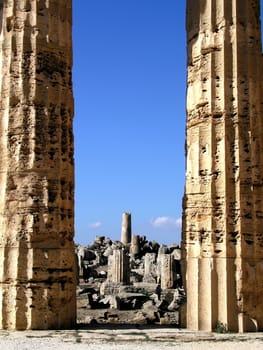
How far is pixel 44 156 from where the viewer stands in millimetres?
12852

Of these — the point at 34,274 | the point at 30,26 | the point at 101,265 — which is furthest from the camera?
the point at 101,265

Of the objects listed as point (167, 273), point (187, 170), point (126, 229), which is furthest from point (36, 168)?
point (126, 229)

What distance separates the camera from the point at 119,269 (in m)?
29.4

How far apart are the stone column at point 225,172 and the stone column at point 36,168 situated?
9.07ft

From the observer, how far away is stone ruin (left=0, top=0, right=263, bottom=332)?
490 inches

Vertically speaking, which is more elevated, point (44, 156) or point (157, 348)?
point (44, 156)

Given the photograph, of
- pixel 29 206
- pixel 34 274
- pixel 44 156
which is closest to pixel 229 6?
pixel 44 156

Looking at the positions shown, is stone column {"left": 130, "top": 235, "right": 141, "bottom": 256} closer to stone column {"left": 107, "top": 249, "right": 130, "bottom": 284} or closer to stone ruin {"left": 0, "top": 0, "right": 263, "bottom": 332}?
stone column {"left": 107, "top": 249, "right": 130, "bottom": 284}

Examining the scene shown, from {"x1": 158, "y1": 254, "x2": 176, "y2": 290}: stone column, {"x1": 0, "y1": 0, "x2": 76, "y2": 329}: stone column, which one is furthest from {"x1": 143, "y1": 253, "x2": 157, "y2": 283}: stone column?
{"x1": 0, "y1": 0, "x2": 76, "y2": 329}: stone column

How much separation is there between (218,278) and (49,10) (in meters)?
7.04

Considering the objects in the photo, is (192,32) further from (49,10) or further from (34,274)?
(34,274)

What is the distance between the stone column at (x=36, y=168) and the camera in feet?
40.8

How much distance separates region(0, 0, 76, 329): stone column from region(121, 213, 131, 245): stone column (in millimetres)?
37271

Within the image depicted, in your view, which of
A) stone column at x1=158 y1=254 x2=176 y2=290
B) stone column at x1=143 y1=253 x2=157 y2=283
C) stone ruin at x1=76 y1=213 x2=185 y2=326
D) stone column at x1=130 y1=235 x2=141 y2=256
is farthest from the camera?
stone column at x1=130 y1=235 x2=141 y2=256
